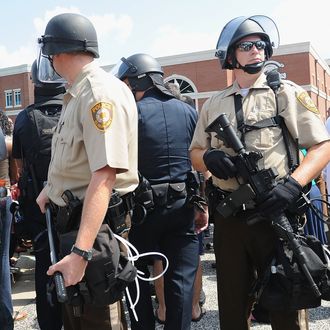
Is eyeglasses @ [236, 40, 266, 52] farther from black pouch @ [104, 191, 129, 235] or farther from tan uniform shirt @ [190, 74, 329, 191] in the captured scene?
black pouch @ [104, 191, 129, 235]

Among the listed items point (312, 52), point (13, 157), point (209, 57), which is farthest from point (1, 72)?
point (13, 157)

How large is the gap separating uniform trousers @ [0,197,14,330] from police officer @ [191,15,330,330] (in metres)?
1.50

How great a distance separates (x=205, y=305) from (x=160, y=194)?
1.74m

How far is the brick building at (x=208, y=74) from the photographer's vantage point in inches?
1436

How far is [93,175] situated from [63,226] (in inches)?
13.9

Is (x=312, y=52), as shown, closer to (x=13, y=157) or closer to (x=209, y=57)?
(x=209, y=57)

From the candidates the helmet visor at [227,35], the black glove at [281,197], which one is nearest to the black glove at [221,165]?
the black glove at [281,197]

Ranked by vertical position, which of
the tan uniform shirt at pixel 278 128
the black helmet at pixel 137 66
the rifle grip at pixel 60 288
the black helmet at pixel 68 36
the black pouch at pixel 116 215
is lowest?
the rifle grip at pixel 60 288

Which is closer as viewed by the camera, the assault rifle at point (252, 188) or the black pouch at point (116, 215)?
the black pouch at point (116, 215)

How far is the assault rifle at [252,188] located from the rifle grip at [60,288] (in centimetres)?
99

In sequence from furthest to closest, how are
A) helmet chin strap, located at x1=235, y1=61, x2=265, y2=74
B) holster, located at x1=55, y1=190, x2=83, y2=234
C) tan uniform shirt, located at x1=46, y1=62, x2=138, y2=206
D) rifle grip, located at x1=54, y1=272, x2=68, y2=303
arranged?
1. helmet chin strap, located at x1=235, y1=61, x2=265, y2=74
2. holster, located at x1=55, y1=190, x2=83, y2=234
3. tan uniform shirt, located at x1=46, y1=62, x2=138, y2=206
4. rifle grip, located at x1=54, y1=272, x2=68, y2=303

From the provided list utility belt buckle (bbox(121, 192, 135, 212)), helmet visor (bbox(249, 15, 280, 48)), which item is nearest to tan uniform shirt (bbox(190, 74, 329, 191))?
helmet visor (bbox(249, 15, 280, 48))

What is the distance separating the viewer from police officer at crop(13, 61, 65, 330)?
306cm

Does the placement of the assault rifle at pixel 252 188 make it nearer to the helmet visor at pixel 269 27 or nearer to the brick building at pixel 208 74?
the helmet visor at pixel 269 27
